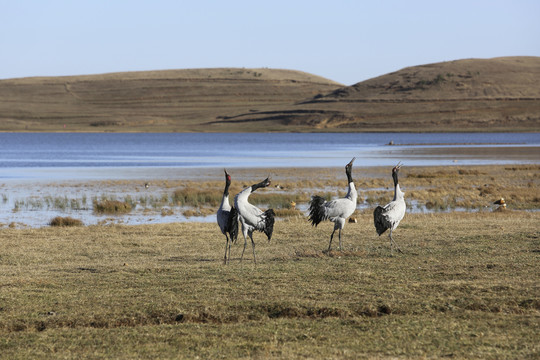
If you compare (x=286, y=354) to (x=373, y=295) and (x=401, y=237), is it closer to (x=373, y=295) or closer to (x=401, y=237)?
(x=373, y=295)

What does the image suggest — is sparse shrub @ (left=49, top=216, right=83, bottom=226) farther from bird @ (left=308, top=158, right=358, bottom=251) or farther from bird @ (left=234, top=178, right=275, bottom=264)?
bird @ (left=234, top=178, right=275, bottom=264)

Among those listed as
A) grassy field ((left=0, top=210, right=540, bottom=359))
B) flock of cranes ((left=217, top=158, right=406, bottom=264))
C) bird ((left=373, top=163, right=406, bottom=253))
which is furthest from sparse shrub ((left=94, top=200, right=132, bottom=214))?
bird ((left=373, top=163, right=406, bottom=253))

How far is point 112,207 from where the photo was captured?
3359 centimetres

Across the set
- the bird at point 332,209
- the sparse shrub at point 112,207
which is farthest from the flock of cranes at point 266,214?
the sparse shrub at point 112,207

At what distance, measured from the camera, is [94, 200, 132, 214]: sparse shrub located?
1307 inches

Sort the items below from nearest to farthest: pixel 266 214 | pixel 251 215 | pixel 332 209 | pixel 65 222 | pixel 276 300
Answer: pixel 276 300, pixel 251 215, pixel 266 214, pixel 332 209, pixel 65 222

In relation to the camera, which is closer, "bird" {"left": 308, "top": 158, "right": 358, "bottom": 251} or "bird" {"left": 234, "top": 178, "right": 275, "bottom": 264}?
"bird" {"left": 234, "top": 178, "right": 275, "bottom": 264}

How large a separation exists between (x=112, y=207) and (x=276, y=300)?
22465mm

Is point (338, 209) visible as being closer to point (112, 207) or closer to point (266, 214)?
point (266, 214)

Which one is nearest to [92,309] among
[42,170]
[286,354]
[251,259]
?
[286,354]

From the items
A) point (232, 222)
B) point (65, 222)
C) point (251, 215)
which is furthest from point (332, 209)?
point (65, 222)

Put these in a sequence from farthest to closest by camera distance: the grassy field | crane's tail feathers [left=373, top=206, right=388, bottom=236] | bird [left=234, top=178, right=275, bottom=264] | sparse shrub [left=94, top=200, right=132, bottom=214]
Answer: sparse shrub [left=94, top=200, right=132, bottom=214] < crane's tail feathers [left=373, top=206, right=388, bottom=236] < bird [left=234, top=178, right=275, bottom=264] < the grassy field

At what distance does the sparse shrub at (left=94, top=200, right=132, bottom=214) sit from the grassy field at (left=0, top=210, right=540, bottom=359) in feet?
41.4

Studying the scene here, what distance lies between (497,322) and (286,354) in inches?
138
